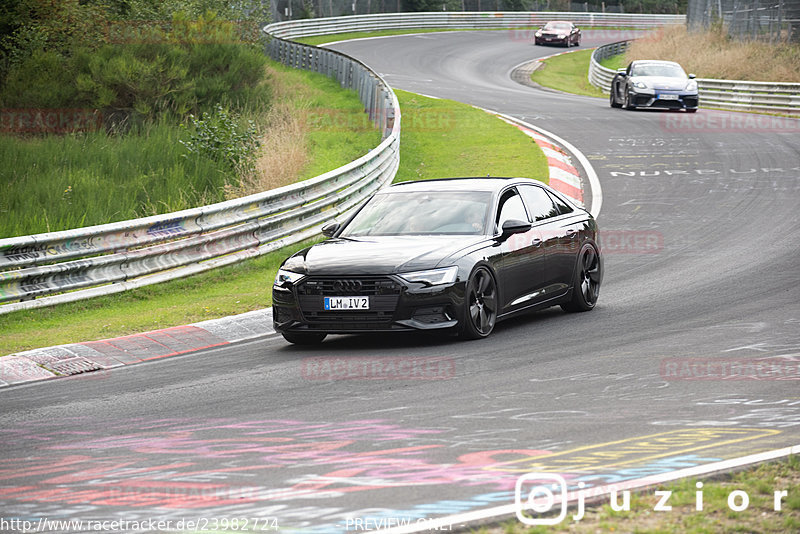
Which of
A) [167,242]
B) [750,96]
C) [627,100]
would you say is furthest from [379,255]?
[750,96]

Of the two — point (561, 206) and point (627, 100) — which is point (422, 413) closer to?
Answer: point (561, 206)

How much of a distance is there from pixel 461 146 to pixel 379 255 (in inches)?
611

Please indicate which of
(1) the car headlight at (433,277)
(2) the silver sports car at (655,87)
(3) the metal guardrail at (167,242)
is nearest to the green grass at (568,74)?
(2) the silver sports car at (655,87)

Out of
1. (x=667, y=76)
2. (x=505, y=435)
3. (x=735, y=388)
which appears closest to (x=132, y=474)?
(x=505, y=435)

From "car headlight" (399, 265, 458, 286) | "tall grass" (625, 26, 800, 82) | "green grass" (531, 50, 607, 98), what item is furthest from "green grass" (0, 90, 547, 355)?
"green grass" (531, 50, 607, 98)

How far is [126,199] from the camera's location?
1730 cm

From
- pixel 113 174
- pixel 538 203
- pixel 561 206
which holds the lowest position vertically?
pixel 113 174

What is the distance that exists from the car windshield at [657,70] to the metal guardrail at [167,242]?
17.6 meters

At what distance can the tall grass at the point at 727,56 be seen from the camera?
38562 mm

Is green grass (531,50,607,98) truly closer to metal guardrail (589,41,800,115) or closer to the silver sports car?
metal guardrail (589,41,800,115)

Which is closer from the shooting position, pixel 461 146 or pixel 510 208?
pixel 510 208

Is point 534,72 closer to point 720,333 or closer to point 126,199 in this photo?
point 126,199

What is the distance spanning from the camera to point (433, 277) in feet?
32.6

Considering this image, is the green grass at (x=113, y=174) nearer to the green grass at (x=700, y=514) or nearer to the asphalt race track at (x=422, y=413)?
the asphalt race track at (x=422, y=413)
